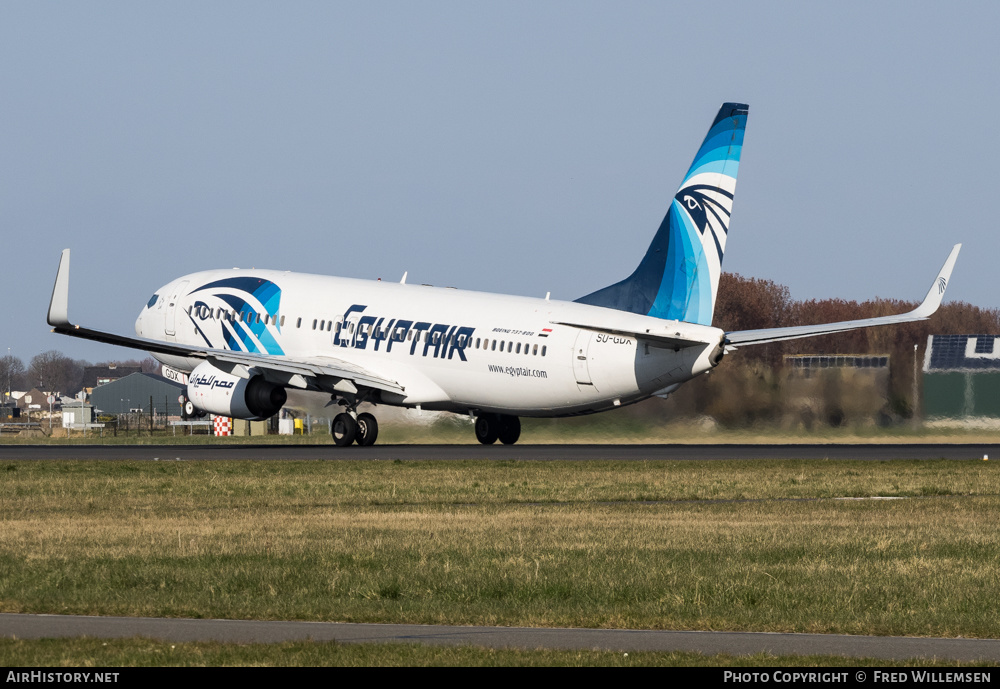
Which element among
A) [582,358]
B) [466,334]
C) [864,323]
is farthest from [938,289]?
[466,334]

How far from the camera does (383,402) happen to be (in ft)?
171

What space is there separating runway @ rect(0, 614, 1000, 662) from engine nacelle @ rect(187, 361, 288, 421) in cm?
3360

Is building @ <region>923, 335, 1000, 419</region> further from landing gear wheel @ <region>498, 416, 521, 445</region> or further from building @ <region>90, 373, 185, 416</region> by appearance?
building @ <region>90, 373, 185, 416</region>

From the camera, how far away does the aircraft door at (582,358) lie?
152 ft

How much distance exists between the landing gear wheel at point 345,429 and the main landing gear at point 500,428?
471 centimetres

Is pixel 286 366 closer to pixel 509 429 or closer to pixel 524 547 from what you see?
pixel 509 429

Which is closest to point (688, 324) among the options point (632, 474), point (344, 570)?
point (632, 474)

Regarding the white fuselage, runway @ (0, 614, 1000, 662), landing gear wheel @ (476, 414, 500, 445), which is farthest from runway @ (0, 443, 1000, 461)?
runway @ (0, 614, 1000, 662)

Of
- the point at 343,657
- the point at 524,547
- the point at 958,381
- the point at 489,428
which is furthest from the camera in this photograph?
the point at 958,381

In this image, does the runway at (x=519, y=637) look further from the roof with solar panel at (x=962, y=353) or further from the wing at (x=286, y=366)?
the roof with solar panel at (x=962, y=353)

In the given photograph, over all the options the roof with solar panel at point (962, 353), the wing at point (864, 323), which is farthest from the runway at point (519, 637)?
the roof with solar panel at point (962, 353)

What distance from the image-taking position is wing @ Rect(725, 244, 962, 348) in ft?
145

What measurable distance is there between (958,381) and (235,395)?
2734 centimetres

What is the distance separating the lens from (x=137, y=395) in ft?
533
